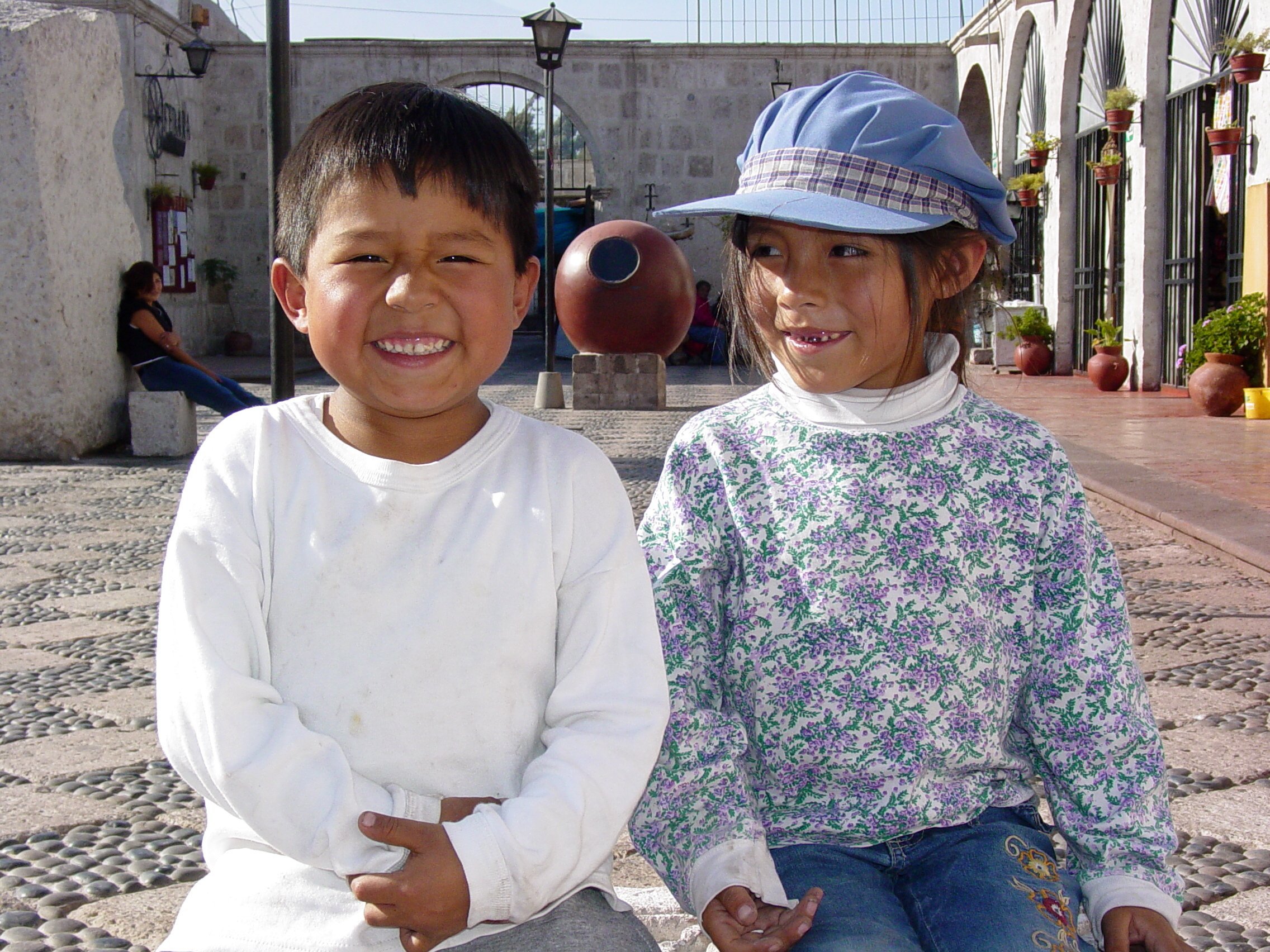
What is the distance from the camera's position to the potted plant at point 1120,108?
455 inches

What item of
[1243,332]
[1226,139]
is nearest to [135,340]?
[1243,332]

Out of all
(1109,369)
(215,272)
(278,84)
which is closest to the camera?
(278,84)

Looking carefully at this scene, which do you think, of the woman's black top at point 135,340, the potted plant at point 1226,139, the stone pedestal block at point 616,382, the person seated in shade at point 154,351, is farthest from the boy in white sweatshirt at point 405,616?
the potted plant at point 1226,139

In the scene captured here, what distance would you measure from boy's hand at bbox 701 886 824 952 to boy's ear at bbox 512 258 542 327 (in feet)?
2.27

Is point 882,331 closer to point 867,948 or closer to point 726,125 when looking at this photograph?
point 867,948

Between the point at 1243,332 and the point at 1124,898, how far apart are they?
845 centimetres

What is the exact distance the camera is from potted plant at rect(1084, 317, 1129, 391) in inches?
467

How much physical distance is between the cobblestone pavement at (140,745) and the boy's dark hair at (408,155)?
98cm

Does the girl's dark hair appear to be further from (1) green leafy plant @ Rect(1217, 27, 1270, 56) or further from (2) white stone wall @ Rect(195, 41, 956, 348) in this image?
(2) white stone wall @ Rect(195, 41, 956, 348)

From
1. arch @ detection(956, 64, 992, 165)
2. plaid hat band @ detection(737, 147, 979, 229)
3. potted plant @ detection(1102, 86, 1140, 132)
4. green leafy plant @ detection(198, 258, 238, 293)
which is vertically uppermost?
arch @ detection(956, 64, 992, 165)

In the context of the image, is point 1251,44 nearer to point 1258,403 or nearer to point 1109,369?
point 1258,403

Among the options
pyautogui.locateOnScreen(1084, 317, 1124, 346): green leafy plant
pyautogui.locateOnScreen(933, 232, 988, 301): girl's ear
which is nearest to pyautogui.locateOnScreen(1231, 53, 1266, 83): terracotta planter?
pyautogui.locateOnScreen(1084, 317, 1124, 346): green leafy plant

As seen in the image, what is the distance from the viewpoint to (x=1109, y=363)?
11852 mm

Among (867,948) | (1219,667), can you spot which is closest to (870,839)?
(867,948)
